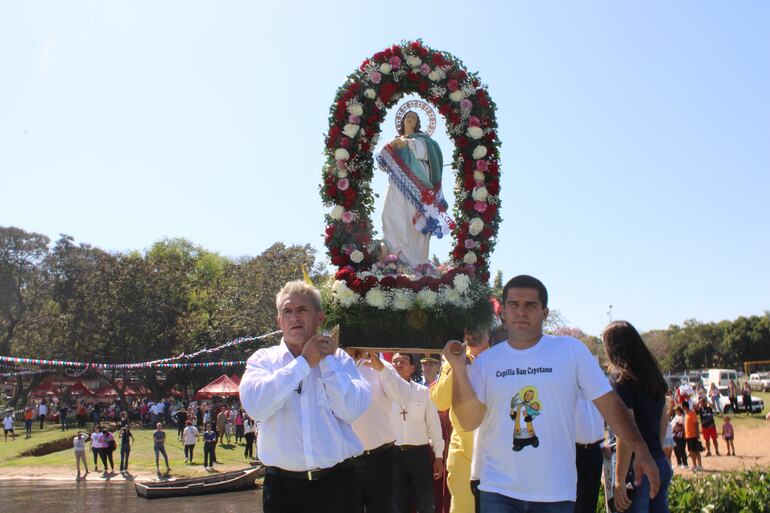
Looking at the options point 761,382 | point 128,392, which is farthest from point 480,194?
point 761,382

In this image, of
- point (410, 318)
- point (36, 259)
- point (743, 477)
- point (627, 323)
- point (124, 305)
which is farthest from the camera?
point (36, 259)

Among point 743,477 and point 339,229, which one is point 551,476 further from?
point 743,477

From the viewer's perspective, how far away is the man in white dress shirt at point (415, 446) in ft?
26.2

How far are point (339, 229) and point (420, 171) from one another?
1130 millimetres

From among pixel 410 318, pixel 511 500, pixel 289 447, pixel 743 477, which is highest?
pixel 410 318

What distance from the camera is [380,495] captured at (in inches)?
274

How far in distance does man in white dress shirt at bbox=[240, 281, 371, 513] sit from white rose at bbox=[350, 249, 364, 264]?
2477 millimetres

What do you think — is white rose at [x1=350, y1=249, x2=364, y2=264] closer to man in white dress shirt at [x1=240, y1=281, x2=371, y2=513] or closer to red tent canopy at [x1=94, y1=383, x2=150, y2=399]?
man in white dress shirt at [x1=240, y1=281, x2=371, y2=513]

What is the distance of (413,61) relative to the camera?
7.98m

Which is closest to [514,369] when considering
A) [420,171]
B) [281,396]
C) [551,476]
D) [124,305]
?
[551,476]

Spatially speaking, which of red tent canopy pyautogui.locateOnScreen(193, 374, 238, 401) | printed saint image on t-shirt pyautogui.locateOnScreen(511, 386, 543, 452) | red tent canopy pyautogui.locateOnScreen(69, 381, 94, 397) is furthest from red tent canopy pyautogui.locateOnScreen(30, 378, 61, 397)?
printed saint image on t-shirt pyautogui.locateOnScreen(511, 386, 543, 452)

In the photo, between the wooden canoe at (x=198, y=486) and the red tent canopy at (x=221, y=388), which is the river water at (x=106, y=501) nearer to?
the wooden canoe at (x=198, y=486)

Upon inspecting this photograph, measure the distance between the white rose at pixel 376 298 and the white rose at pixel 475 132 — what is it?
2.05 m

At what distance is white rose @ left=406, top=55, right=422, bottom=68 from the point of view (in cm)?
797
